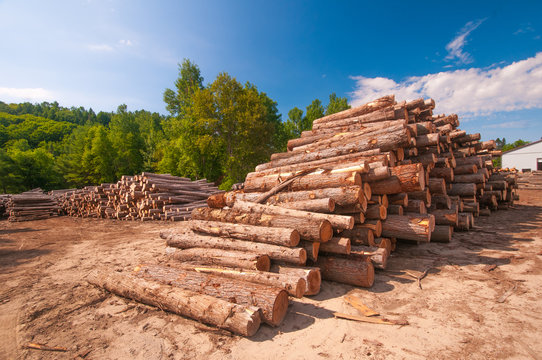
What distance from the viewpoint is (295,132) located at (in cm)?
3541

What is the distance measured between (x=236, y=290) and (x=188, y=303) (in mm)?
621

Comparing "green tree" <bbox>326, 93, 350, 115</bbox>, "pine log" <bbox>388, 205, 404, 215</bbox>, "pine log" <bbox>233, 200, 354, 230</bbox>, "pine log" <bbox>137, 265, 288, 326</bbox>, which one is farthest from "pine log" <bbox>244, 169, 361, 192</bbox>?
"green tree" <bbox>326, 93, 350, 115</bbox>

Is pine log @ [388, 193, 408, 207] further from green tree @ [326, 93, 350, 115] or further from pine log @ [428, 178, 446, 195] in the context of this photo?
green tree @ [326, 93, 350, 115]

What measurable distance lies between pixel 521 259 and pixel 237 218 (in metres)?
5.66

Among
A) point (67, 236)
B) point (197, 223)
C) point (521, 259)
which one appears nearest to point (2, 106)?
point (67, 236)

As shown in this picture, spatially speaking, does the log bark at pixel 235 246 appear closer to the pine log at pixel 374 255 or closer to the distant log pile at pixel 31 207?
the pine log at pixel 374 255

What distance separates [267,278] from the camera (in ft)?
11.3

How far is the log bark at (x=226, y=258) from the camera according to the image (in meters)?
3.72

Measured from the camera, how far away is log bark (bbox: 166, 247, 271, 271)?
146 inches

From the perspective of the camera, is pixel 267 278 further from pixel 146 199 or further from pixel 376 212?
pixel 146 199

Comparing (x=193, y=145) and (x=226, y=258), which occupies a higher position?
(x=193, y=145)

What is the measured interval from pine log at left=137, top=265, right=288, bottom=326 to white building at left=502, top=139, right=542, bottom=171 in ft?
146

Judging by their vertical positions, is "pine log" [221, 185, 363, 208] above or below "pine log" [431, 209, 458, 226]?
above

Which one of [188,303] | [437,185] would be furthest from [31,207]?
[437,185]
